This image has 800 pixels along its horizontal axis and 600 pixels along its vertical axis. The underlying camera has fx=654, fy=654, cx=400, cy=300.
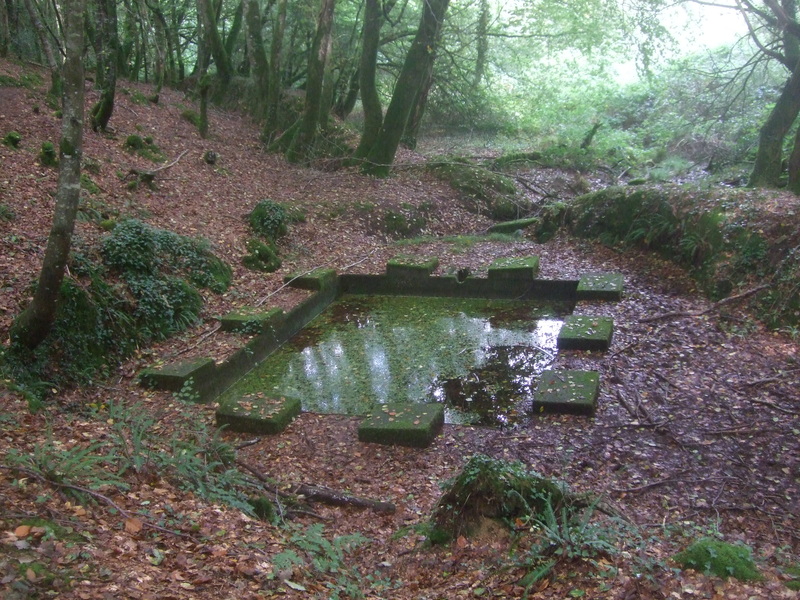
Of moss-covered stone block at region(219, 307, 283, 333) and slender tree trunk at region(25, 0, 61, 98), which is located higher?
slender tree trunk at region(25, 0, 61, 98)

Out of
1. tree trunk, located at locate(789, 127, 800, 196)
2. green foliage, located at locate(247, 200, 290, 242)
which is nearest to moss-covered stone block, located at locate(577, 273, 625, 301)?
tree trunk, located at locate(789, 127, 800, 196)

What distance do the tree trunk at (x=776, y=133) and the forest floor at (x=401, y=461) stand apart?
206 cm

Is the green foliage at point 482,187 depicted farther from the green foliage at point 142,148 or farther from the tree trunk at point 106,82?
the tree trunk at point 106,82

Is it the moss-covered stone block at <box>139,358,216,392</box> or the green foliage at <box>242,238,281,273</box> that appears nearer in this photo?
the moss-covered stone block at <box>139,358,216,392</box>

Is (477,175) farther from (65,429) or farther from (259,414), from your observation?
(65,429)

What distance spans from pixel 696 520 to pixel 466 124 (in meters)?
16.7

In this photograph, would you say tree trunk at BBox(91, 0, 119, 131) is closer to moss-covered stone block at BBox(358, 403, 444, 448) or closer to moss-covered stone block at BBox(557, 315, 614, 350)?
moss-covered stone block at BBox(358, 403, 444, 448)

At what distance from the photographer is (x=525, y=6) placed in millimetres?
14914

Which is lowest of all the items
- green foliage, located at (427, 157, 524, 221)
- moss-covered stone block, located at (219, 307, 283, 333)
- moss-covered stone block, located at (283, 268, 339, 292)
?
moss-covered stone block, located at (219, 307, 283, 333)

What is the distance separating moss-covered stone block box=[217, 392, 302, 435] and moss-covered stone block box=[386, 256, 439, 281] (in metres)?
3.82

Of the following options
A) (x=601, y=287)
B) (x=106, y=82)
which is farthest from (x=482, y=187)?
(x=106, y=82)

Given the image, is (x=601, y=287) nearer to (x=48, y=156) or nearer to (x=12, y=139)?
(x=48, y=156)

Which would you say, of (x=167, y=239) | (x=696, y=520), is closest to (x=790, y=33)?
(x=696, y=520)

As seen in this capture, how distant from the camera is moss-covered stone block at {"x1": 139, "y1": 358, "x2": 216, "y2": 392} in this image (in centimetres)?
614
